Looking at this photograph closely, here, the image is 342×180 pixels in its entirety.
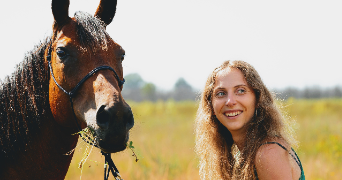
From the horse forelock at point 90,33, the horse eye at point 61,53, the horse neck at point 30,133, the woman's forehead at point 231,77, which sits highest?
the horse forelock at point 90,33

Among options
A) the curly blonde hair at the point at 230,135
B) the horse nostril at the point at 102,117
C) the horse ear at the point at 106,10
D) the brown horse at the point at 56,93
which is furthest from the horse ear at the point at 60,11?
the curly blonde hair at the point at 230,135

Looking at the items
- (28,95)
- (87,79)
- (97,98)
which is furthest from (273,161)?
(28,95)

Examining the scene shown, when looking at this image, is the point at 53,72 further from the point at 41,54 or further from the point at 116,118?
the point at 116,118

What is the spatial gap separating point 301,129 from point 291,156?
1294 centimetres

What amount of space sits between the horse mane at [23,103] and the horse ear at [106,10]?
0.60m

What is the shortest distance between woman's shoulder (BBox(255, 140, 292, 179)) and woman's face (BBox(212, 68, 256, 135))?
1.23ft

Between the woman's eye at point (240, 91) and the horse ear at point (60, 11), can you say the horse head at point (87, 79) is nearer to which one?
the horse ear at point (60, 11)

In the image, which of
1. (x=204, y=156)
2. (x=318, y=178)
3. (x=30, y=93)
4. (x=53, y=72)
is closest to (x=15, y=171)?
(x=30, y=93)

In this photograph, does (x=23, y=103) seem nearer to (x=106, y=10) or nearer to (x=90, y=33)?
(x=90, y=33)

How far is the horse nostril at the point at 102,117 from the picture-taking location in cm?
194

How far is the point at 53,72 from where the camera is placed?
2.39 meters

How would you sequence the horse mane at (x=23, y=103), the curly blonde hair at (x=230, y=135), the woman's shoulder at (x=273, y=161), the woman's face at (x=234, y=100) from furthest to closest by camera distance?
the woman's face at (x=234, y=100)
the curly blonde hair at (x=230, y=135)
the horse mane at (x=23, y=103)
the woman's shoulder at (x=273, y=161)

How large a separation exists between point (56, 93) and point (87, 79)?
0.35 meters

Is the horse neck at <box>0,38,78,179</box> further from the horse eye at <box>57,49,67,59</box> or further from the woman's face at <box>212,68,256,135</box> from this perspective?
the woman's face at <box>212,68,256,135</box>
